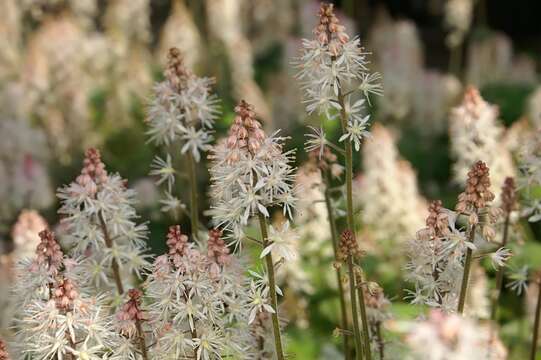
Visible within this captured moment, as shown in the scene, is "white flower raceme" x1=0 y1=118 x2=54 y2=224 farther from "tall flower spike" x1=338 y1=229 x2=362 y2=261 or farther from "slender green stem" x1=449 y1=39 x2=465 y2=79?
"slender green stem" x1=449 y1=39 x2=465 y2=79

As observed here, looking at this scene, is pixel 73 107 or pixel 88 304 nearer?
pixel 88 304

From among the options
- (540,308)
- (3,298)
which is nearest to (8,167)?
(3,298)

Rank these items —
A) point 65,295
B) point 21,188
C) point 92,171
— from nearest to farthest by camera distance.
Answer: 1. point 65,295
2. point 92,171
3. point 21,188

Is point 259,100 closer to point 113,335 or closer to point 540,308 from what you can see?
point 540,308

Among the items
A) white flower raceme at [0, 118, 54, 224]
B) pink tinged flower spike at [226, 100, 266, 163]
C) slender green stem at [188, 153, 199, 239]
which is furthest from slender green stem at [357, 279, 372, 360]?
white flower raceme at [0, 118, 54, 224]

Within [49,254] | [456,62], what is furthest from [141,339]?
[456,62]

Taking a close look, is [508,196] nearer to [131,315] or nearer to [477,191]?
[477,191]

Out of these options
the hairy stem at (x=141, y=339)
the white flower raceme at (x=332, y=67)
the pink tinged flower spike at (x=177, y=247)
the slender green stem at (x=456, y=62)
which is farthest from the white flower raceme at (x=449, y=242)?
the slender green stem at (x=456, y=62)
